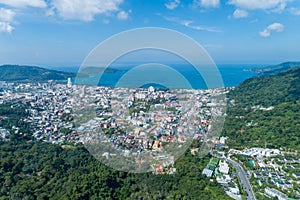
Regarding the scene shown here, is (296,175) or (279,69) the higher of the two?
(279,69)

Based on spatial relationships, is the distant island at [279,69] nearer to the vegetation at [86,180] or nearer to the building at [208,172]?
the building at [208,172]

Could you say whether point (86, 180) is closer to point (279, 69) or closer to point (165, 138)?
point (165, 138)

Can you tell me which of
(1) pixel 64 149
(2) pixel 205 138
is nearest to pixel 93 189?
(1) pixel 64 149

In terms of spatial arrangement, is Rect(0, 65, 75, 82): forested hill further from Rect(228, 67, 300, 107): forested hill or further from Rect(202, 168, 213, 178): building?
Rect(202, 168, 213, 178): building

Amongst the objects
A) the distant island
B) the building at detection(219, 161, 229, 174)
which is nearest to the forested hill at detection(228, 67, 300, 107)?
the building at detection(219, 161, 229, 174)

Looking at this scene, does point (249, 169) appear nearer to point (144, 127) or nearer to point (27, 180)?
point (144, 127)

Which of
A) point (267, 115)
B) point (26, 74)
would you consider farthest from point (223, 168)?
point (26, 74)

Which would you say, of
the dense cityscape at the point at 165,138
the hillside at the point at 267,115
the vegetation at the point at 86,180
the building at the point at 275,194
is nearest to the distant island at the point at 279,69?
the hillside at the point at 267,115
